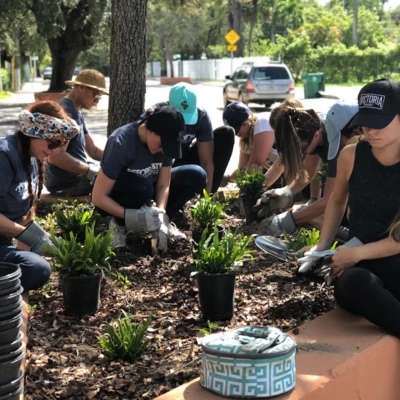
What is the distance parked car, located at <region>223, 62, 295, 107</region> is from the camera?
2573 centimetres

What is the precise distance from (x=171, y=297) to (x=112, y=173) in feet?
3.52

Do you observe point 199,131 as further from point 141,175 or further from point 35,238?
point 35,238

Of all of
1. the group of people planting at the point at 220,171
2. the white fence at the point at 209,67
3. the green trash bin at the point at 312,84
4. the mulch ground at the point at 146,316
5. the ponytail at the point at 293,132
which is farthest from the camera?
the white fence at the point at 209,67

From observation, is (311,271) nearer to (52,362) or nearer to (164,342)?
(164,342)

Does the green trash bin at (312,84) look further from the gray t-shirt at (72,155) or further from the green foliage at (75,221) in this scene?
the green foliage at (75,221)

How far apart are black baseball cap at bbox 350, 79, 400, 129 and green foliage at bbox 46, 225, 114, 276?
1.57m

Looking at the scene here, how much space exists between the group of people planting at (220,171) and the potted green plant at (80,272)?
0.17 metres

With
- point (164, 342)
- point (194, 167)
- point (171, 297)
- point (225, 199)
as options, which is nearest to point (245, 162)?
point (225, 199)

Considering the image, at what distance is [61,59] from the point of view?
26562 mm

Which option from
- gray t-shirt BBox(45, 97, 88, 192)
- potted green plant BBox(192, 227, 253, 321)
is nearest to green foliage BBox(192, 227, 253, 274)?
potted green plant BBox(192, 227, 253, 321)

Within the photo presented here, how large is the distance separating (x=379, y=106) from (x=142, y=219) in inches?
83.7

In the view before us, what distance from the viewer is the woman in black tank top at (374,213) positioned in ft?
11.3

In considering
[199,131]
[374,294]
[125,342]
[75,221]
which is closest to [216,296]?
[125,342]

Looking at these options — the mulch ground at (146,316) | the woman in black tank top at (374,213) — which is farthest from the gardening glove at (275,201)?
the woman in black tank top at (374,213)
